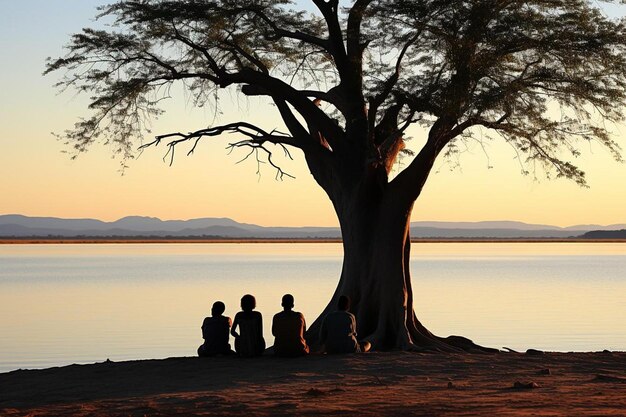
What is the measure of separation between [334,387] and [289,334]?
387 centimetres

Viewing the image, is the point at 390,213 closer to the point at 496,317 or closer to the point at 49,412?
the point at 49,412

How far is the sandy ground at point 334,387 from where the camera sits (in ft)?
42.7

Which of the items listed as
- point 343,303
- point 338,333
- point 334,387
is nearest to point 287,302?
point 343,303

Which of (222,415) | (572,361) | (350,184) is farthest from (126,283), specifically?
(222,415)

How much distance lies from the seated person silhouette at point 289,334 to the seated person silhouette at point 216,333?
900 mm

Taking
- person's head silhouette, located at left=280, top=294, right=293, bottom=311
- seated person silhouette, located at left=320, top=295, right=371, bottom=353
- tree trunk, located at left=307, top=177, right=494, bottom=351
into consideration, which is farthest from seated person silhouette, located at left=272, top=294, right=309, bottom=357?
tree trunk, located at left=307, top=177, right=494, bottom=351

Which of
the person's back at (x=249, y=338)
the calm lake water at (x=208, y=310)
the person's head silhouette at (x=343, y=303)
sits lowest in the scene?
the calm lake water at (x=208, y=310)

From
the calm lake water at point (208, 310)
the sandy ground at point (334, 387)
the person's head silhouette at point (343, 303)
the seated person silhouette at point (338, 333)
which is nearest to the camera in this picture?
the sandy ground at point (334, 387)

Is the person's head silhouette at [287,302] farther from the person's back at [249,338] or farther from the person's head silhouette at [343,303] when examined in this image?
the person's head silhouette at [343,303]

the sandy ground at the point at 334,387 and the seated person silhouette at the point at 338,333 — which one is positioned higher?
the seated person silhouette at the point at 338,333

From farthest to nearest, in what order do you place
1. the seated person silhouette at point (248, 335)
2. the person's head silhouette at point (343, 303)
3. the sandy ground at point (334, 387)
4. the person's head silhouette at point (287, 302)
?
the seated person silhouette at point (248, 335) < the person's head silhouette at point (343, 303) < the person's head silhouette at point (287, 302) < the sandy ground at point (334, 387)

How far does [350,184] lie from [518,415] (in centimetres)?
1158

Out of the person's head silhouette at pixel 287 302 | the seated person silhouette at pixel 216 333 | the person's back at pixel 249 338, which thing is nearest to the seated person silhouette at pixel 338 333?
the person's head silhouette at pixel 287 302

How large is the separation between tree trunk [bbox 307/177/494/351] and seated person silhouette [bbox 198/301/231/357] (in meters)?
3.71
